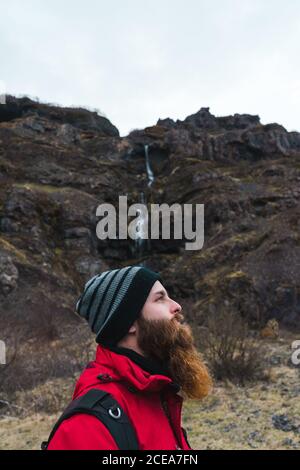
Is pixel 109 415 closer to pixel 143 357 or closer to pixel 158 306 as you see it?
pixel 143 357

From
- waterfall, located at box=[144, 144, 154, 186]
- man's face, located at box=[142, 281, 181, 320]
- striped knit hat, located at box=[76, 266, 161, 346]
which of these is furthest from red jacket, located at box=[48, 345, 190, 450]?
waterfall, located at box=[144, 144, 154, 186]

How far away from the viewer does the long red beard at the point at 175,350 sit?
2.08 m

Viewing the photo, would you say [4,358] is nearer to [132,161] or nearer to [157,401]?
[157,401]

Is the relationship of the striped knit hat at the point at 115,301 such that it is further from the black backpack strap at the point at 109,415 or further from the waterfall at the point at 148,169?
the waterfall at the point at 148,169

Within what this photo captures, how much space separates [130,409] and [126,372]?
152mm

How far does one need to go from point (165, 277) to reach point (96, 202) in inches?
459

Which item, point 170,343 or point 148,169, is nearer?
point 170,343

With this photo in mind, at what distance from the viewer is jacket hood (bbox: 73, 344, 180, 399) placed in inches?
70.4

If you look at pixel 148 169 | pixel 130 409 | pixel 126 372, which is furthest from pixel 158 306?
pixel 148 169

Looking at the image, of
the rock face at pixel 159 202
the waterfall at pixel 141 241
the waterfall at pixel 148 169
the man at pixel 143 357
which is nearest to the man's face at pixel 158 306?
the man at pixel 143 357

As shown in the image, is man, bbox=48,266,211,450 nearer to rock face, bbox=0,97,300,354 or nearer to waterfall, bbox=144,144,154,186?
rock face, bbox=0,97,300,354

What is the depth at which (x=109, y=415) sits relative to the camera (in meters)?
1.54

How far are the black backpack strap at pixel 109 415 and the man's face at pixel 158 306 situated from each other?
1.96ft

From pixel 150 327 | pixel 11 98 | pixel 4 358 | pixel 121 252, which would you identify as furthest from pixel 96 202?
pixel 11 98
